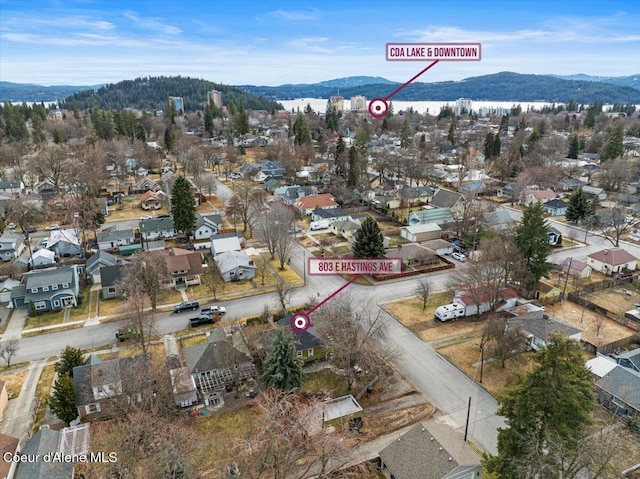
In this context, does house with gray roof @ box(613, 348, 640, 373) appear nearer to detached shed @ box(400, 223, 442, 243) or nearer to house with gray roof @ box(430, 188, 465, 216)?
detached shed @ box(400, 223, 442, 243)

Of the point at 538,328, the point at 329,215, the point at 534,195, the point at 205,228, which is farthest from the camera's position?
the point at 534,195

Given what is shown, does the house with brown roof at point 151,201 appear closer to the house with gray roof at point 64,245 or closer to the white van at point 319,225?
the house with gray roof at point 64,245

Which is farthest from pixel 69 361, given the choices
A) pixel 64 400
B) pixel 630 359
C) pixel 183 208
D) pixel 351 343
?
pixel 630 359

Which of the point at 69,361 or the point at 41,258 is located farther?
the point at 41,258

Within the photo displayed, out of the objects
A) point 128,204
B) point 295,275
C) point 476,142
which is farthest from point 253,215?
point 476,142

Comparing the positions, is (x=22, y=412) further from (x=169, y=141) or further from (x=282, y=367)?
(x=169, y=141)

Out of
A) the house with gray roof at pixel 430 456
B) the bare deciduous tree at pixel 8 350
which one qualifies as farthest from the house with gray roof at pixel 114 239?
the house with gray roof at pixel 430 456

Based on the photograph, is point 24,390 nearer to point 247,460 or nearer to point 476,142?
point 247,460
